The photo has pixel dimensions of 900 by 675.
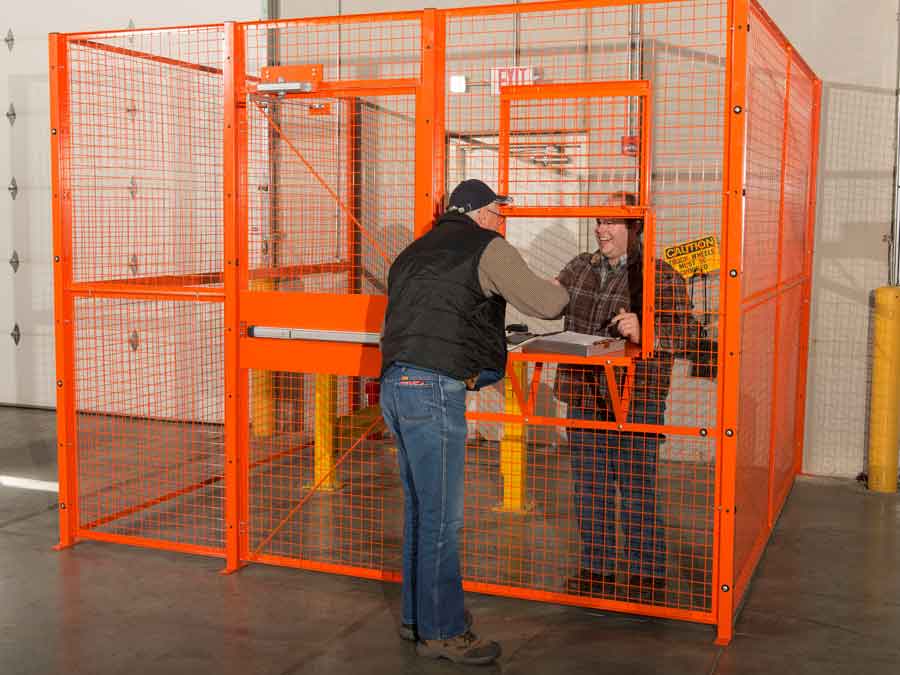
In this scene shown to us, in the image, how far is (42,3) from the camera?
9.64 meters

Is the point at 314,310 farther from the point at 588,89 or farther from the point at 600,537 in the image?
the point at 600,537

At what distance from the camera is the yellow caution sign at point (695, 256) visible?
4477mm

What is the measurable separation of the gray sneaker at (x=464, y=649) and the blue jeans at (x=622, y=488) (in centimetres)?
95

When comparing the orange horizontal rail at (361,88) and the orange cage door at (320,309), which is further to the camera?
the orange cage door at (320,309)

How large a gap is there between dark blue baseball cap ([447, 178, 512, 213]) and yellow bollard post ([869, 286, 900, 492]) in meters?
3.80

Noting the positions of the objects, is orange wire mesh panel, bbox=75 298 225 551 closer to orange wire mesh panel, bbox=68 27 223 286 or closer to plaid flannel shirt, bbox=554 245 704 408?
orange wire mesh panel, bbox=68 27 223 286

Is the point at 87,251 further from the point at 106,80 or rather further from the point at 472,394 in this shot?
the point at 472,394

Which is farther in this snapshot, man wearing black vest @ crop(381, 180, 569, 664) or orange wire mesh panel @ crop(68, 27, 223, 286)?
orange wire mesh panel @ crop(68, 27, 223, 286)

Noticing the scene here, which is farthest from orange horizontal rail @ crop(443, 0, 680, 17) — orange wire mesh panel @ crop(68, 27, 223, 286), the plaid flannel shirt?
orange wire mesh panel @ crop(68, 27, 223, 286)

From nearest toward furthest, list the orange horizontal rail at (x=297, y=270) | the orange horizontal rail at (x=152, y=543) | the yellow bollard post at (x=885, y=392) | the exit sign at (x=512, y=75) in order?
the orange horizontal rail at (x=152, y=543) → the orange horizontal rail at (x=297, y=270) → the yellow bollard post at (x=885, y=392) → the exit sign at (x=512, y=75)

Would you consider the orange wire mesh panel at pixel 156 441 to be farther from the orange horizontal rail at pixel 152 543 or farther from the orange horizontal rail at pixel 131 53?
the orange horizontal rail at pixel 131 53

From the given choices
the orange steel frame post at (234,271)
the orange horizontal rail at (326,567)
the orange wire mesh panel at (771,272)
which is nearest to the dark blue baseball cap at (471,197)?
the orange wire mesh panel at (771,272)

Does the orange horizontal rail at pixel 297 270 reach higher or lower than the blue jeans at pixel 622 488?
higher

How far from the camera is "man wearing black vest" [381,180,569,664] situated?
4.06 metres
